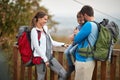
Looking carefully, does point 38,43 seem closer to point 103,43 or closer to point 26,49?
point 26,49

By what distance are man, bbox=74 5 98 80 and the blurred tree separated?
3706 millimetres

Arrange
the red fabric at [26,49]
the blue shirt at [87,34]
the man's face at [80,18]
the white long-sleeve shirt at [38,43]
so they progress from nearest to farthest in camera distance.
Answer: the blue shirt at [87,34] < the man's face at [80,18] < the white long-sleeve shirt at [38,43] < the red fabric at [26,49]

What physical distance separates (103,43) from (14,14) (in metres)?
4.10

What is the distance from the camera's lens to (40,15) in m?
3.59

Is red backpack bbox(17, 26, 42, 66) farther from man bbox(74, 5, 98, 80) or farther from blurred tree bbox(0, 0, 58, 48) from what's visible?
blurred tree bbox(0, 0, 58, 48)

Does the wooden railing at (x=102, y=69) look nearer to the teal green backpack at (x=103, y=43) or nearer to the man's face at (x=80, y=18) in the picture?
the teal green backpack at (x=103, y=43)

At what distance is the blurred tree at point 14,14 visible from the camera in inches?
268

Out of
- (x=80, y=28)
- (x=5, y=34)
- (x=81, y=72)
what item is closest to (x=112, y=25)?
(x=80, y=28)

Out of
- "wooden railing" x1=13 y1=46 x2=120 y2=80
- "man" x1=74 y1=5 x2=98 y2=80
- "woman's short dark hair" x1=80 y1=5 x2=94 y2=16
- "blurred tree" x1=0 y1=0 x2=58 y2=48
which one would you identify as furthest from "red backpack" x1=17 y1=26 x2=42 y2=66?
"blurred tree" x1=0 y1=0 x2=58 y2=48

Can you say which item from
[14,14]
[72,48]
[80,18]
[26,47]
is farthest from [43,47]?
→ [14,14]

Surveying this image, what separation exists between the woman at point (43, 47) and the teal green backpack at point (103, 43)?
0.60 metres

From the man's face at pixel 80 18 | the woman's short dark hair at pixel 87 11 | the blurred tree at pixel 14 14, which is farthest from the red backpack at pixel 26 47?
the blurred tree at pixel 14 14

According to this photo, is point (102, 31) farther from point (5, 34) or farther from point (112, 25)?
point (5, 34)

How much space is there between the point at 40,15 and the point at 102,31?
0.84 meters
